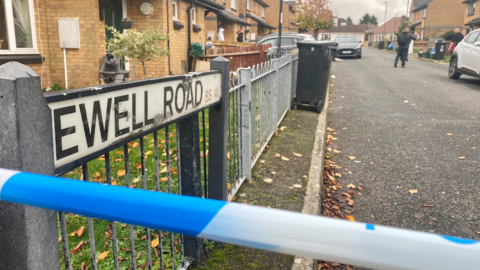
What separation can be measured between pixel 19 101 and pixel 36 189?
0.34 meters

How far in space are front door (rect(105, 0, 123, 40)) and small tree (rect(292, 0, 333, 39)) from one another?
144 ft

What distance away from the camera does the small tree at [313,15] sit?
52.8 m

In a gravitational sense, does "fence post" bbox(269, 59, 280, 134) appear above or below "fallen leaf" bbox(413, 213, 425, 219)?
above

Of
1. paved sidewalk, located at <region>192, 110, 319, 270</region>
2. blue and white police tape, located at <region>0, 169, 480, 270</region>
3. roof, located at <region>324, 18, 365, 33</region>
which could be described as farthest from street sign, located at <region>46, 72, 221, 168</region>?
roof, located at <region>324, 18, 365, 33</region>

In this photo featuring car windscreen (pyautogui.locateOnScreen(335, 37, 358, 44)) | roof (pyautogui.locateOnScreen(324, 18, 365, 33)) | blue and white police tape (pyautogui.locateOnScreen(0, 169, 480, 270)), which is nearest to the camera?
blue and white police tape (pyautogui.locateOnScreen(0, 169, 480, 270))

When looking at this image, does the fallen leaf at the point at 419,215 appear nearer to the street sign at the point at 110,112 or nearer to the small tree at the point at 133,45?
the street sign at the point at 110,112

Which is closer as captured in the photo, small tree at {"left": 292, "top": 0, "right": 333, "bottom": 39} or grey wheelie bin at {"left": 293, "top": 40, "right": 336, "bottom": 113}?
grey wheelie bin at {"left": 293, "top": 40, "right": 336, "bottom": 113}

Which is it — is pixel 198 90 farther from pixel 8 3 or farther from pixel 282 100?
pixel 8 3

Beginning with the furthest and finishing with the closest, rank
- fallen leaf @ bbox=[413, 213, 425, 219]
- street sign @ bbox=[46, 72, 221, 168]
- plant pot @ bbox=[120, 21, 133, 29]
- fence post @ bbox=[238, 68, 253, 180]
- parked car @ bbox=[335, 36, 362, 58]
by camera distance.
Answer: parked car @ bbox=[335, 36, 362, 58]
plant pot @ bbox=[120, 21, 133, 29]
fence post @ bbox=[238, 68, 253, 180]
fallen leaf @ bbox=[413, 213, 425, 219]
street sign @ bbox=[46, 72, 221, 168]

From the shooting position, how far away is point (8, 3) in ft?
27.8

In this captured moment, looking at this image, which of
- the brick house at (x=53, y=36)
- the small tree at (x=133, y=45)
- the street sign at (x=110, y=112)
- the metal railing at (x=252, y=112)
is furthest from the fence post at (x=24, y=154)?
the small tree at (x=133, y=45)

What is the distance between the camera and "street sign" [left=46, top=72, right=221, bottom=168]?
1.24 metres

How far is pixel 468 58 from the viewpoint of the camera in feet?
39.9

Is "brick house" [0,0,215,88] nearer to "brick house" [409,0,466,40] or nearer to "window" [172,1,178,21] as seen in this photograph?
"window" [172,1,178,21]
